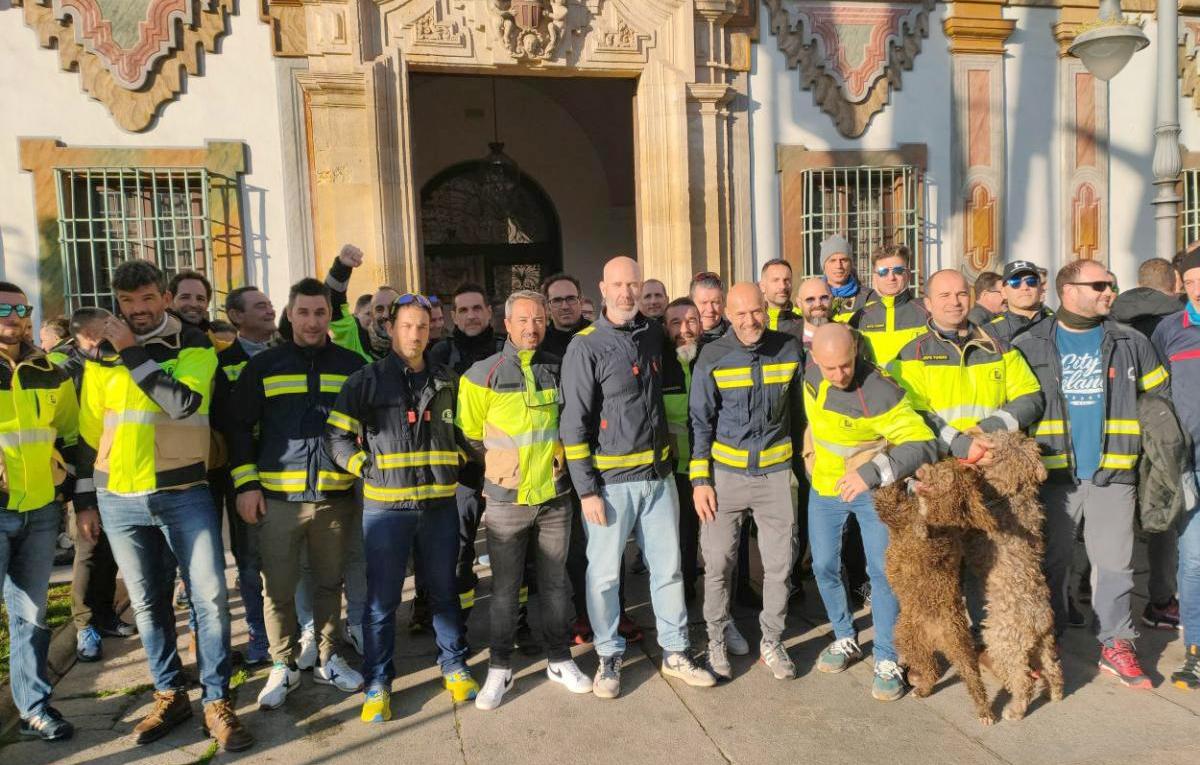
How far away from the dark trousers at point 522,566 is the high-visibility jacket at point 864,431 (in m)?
1.24

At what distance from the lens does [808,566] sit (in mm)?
5637

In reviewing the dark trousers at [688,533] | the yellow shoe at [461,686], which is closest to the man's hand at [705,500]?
the dark trousers at [688,533]

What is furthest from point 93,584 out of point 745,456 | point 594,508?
point 745,456

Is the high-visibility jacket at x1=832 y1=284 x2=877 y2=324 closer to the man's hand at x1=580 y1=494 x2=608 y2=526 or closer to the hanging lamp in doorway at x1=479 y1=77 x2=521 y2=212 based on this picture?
the man's hand at x1=580 y1=494 x2=608 y2=526

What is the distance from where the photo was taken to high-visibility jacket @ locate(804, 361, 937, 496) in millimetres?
3627

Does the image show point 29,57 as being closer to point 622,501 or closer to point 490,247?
point 490,247

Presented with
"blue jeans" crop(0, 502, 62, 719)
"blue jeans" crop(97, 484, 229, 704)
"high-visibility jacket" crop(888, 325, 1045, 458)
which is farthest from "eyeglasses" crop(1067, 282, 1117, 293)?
"blue jeans" crop(0, 502, 62, 719)

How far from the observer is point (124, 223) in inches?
292

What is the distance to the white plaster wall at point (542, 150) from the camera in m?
11.3

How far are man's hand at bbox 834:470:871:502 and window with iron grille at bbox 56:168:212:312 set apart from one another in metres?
6.00

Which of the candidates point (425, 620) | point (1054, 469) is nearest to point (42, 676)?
point (425, 620)

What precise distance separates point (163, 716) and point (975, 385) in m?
3.88

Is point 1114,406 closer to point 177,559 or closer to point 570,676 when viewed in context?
point 570,676

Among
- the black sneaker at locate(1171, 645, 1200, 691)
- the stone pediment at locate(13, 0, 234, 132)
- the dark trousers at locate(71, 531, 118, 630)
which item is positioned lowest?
the black sneaker at locate(1171, 645, 1200, 691)
